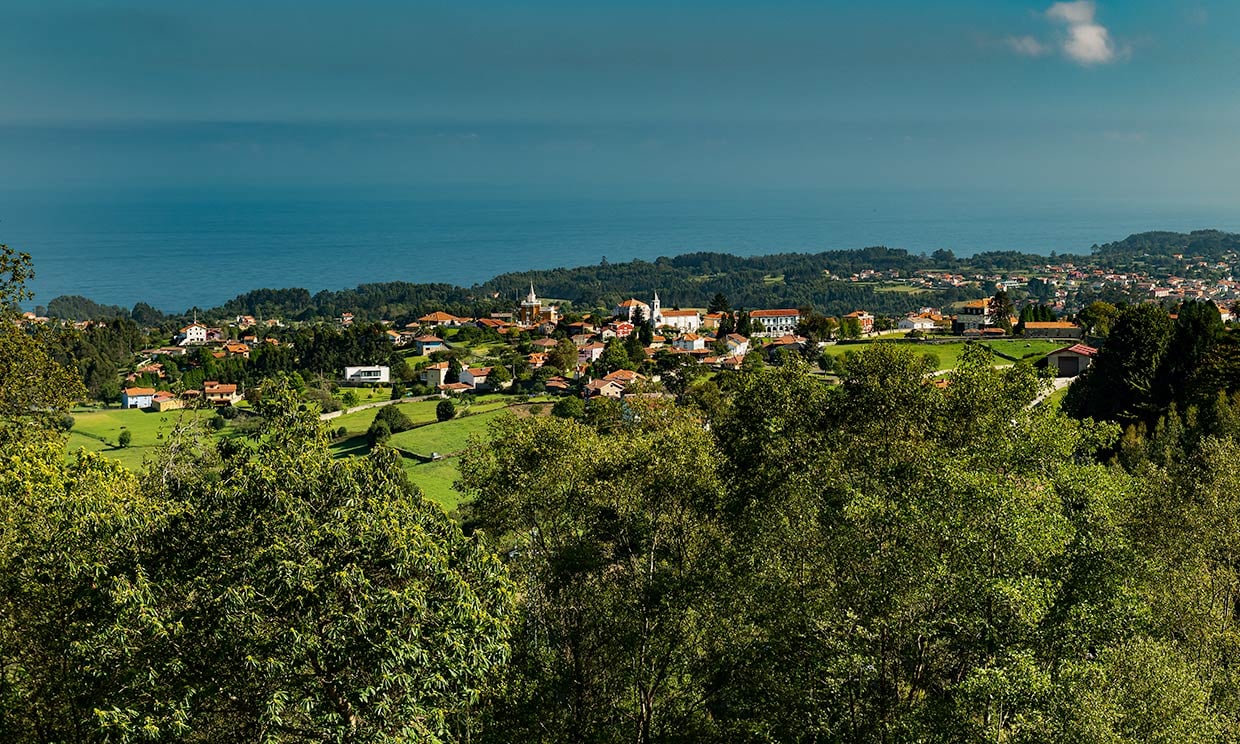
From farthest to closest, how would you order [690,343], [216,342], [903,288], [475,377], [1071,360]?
1. [903,288]
2. [216,342]
3. [690,343]
4. [475,377]
5. [1071,360]

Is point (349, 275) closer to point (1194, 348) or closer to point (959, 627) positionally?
point (1194, 348)

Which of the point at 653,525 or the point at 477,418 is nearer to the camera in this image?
the point at 653,525

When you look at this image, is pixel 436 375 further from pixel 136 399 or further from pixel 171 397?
pixel 136 399

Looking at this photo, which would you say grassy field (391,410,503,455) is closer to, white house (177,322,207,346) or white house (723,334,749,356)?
white house (723,334,749,356)

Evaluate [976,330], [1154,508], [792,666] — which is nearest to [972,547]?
[792,666]

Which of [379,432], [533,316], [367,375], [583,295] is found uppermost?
[583,295]

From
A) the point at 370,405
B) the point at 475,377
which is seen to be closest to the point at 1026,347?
the point at 475,377

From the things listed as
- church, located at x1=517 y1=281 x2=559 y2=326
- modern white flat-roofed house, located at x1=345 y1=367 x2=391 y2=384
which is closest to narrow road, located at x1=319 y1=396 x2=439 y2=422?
modern white flat-roofed house, located at x1=345 y1=367 x2=391 y2=384
